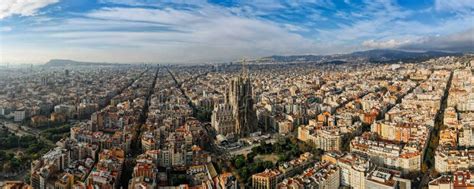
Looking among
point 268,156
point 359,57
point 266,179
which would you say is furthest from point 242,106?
point 359,57

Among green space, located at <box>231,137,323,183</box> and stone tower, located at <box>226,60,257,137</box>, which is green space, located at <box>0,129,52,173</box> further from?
stone tower, located at <box>226,60,257,137</box>

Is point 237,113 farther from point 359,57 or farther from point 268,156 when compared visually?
point 359,57

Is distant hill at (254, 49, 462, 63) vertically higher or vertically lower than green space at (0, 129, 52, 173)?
higher

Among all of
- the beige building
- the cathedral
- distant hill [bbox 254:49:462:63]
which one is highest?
distant hill [bbox 254:49:462:63]

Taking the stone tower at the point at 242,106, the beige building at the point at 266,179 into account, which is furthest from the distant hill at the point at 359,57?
the beige building at the point at 266,179

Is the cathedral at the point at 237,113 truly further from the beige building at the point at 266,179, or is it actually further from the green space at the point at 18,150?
the green space at the point at 18,150

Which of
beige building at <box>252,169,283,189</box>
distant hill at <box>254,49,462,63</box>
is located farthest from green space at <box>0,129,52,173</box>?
distant hill at <box>254,49,462,63</box>

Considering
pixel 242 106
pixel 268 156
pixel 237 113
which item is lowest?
pixel 268 156

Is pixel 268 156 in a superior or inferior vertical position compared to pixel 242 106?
inferior

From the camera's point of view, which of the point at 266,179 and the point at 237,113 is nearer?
the point at 266,179
